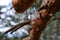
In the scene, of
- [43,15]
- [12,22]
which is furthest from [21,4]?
[12,22]

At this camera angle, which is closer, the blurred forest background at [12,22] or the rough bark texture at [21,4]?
the rough bark texture at [21,4]

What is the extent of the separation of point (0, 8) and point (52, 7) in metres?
1.13

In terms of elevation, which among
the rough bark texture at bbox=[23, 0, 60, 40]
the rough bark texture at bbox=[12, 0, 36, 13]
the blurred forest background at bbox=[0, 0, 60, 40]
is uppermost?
the blurred forest background at bbox=[0, 0, 60, 40]

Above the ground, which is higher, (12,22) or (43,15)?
(12,22)

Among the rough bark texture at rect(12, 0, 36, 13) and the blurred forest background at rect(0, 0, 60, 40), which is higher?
the blurred forest background at rect(0, 0, 60, 40)

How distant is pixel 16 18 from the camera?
1.23 meters

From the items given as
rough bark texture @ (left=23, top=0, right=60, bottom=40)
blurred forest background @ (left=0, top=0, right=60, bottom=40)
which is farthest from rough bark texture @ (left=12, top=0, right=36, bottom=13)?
blurred forest background @ (left=0, top=0, right=60, bottom=40)

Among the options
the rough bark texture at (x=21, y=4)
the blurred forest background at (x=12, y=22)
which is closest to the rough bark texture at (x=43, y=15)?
the rough bark texture at (x=21, y=4)

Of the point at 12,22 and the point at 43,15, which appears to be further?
the point at 12,22

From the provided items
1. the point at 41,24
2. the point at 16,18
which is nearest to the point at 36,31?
the point at 41,24

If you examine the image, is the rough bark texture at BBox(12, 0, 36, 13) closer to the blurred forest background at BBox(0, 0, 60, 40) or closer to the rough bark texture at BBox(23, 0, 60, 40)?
the rough bark texture at BBox(23, 0, 60, 40)

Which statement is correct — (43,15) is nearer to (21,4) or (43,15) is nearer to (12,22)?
(21,4)

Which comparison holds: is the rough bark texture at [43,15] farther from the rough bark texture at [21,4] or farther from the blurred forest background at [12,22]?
the blurred forest background at [12,22]

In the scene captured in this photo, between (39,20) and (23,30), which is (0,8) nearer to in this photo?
(23,30)
